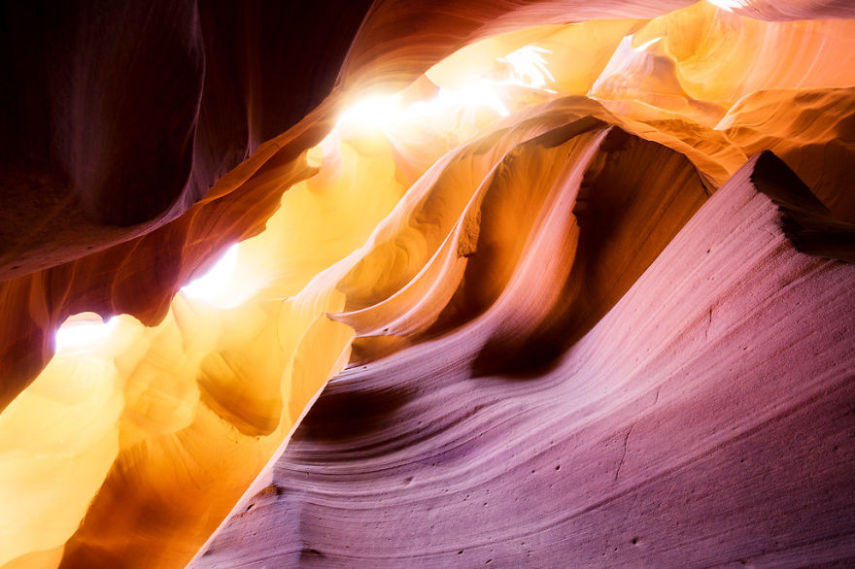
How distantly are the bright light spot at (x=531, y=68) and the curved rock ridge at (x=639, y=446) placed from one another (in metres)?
7.01

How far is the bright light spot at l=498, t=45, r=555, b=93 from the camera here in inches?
319

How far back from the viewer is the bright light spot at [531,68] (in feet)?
→ 26.6

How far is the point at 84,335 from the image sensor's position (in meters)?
5.01

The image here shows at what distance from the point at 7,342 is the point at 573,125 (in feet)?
11.8

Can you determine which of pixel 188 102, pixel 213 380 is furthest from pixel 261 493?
pixel 213 380

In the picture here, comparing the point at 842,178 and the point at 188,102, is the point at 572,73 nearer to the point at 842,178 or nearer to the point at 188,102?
the point at 842,178

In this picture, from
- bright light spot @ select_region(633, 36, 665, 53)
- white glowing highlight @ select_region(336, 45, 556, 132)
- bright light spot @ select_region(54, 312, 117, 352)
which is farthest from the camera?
white glowing highlight @ select_region(336, 45, 556, 132)

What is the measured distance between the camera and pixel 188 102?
1.85 m

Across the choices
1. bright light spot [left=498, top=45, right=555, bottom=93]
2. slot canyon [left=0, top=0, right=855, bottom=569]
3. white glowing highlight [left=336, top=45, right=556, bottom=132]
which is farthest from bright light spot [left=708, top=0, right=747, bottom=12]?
bright light spot [left=498, top=45, right=555, bottom=93]

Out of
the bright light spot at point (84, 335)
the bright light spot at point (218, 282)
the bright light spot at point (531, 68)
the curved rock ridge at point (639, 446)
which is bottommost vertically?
the curved rock ridge at point (639, 446)

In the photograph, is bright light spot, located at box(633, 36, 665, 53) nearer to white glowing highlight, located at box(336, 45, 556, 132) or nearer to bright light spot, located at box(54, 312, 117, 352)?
white glowing highlight, located at box(336, 45, 556, 132)

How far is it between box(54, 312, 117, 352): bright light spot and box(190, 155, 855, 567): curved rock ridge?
3.66 meters

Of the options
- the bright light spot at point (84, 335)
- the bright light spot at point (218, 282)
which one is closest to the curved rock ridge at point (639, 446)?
the bright light spot at point (84, 335)

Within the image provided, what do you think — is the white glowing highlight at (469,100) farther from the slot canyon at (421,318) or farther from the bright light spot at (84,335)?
the bright light spot at (84,335)
